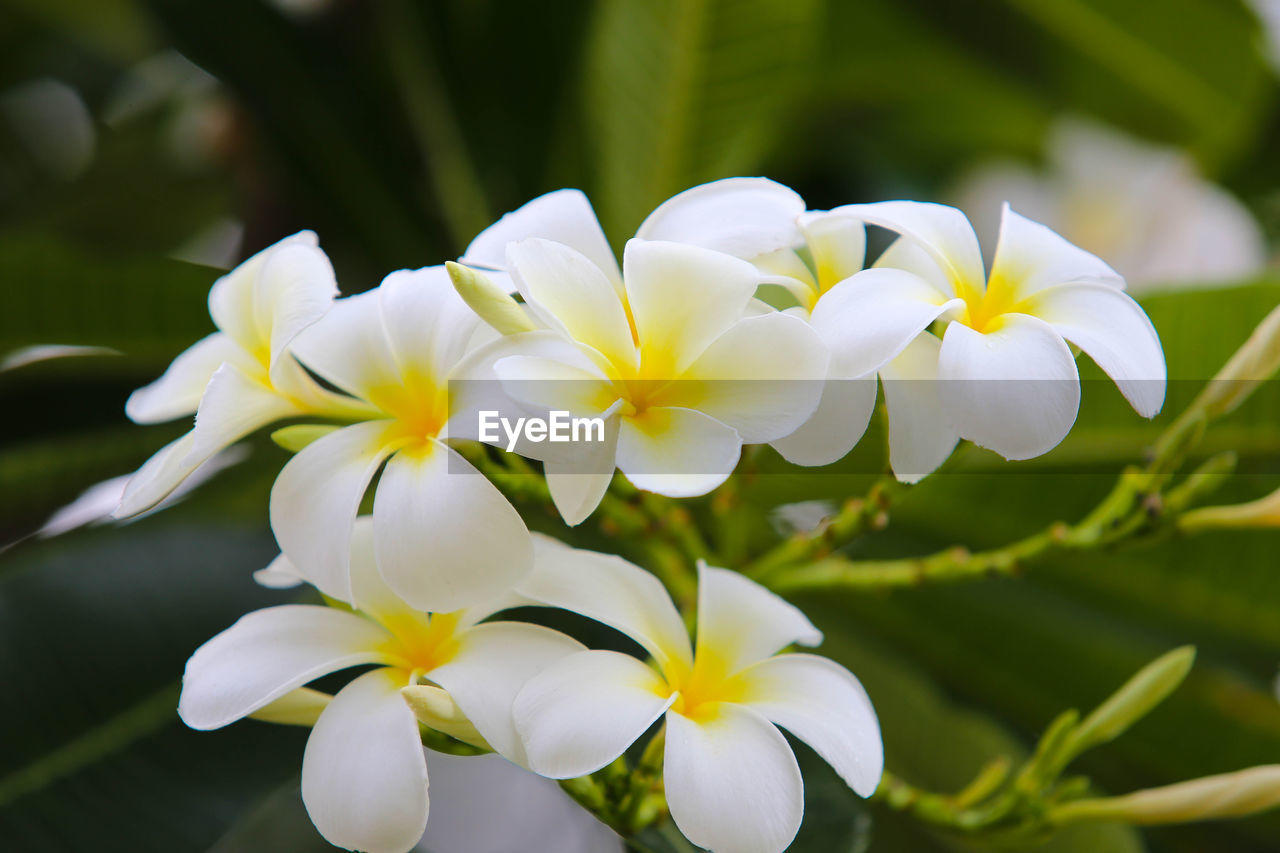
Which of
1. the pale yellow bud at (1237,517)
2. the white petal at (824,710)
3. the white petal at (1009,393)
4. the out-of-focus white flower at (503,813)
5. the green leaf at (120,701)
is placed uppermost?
the white petal at (1009,393)

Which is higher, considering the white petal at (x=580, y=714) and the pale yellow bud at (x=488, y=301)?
the pale yellow bud at (x=488, y=301)

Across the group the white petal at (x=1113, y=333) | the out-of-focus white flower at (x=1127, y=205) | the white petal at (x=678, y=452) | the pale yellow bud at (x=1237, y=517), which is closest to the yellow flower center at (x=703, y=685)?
the white petal at (x=678, y=452)

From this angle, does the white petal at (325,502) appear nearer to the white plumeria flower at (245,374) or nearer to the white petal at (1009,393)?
the white plumeria flower at (245,374)

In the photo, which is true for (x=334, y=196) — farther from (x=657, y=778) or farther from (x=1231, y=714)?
(x=1231, y=714)

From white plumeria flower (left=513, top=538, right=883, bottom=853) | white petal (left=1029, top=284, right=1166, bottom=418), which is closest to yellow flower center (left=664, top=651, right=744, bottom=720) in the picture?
white plumeria flower (left=513, top=538, right=883, bottom=853)

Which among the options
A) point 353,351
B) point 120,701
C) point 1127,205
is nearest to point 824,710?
point 353,351

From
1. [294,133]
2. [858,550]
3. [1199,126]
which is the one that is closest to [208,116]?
[294,133]

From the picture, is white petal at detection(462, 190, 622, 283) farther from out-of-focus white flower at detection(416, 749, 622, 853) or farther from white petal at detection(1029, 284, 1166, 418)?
out-of-focus white flower at detection(416, 749, 622, 853)

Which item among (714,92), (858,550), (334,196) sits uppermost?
(714,92)
